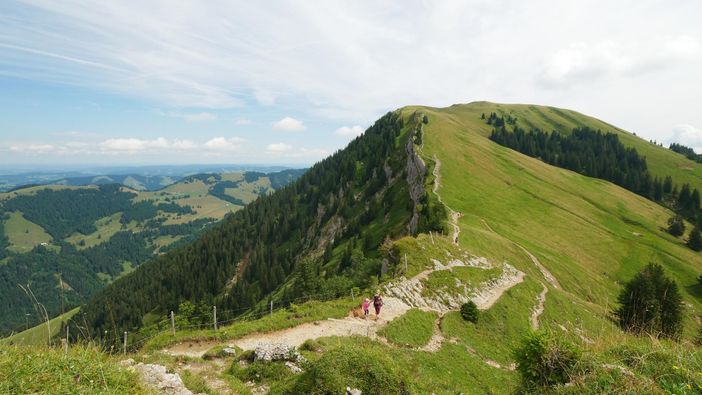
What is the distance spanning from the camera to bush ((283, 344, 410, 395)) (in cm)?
1227

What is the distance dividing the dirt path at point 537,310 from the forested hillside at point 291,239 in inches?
974

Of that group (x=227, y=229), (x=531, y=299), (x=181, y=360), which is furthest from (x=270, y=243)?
(x=181, y=360)

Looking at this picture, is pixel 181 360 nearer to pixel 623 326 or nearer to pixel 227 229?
pixel 623 326

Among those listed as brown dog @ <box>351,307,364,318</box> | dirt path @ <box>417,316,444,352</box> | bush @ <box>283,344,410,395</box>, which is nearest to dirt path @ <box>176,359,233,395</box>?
bush @ <box>283,344,410,395</box>

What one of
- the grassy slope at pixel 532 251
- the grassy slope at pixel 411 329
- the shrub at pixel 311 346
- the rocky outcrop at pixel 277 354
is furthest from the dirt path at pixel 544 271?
the rocky outcrop at pixel 277 354

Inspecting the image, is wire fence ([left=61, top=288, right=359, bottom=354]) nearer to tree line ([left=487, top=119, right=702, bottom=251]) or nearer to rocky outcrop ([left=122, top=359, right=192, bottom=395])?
rocky outcrop ([left=122, top=359, right=192, bottom=395])

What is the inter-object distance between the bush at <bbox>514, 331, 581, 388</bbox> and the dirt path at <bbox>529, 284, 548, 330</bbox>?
92.4 feet

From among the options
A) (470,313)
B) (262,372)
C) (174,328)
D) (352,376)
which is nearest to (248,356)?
(262,372)

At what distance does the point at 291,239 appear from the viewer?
526 feet

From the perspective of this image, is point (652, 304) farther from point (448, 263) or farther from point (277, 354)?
point (277, 354)

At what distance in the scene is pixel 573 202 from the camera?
329 ft

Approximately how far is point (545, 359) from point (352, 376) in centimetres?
665

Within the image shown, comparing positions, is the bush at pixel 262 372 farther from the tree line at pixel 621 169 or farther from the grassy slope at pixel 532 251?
the tree line at pixel 621 169

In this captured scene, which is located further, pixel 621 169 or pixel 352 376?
pixel 621 169
